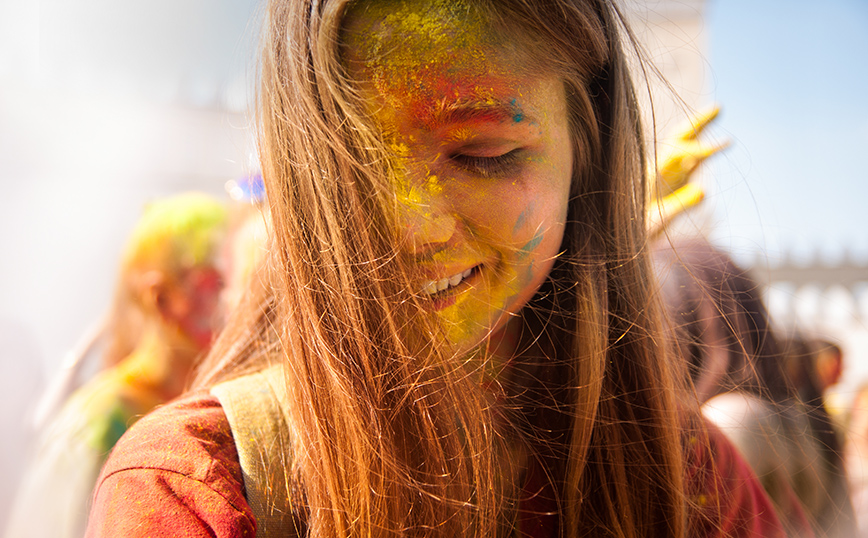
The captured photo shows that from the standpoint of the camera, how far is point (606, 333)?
0.47m

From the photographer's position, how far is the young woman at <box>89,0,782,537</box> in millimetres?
359

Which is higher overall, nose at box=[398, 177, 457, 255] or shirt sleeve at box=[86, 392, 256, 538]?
nose at box=[398, 177, 457, 255]

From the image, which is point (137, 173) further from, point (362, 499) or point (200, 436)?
point (362, 499)

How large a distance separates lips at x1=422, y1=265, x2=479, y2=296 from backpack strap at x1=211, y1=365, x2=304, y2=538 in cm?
17

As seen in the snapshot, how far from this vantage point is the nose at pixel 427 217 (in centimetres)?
37

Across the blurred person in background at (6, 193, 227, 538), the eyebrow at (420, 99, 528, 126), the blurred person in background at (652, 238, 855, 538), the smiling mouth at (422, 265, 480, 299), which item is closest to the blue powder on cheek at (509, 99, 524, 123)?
the eyebrow at (420, 99, 528, 126)

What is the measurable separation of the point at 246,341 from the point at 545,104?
0.44 meters

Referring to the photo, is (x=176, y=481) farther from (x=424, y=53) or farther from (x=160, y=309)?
(x=160, y=309)

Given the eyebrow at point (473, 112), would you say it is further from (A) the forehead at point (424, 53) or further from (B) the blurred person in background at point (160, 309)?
(B) the blurred person in background at point (160, 309)

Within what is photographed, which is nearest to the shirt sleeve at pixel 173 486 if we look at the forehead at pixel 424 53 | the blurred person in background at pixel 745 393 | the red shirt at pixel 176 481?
the red shirt at pixel 176 481

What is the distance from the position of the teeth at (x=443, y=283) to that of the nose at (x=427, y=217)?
0.10ft

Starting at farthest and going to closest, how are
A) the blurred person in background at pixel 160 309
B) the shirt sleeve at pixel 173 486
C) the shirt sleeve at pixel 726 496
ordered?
the blurred person in background at pixel 160 309, the shirt sleeve at pixel 726 496, the shirt sleeve at pixel 173 486

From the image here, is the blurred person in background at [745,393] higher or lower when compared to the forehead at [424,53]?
lower

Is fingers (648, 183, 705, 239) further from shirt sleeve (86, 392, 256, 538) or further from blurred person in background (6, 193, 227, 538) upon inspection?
blurred person in background (6, 193, 227, 538)
